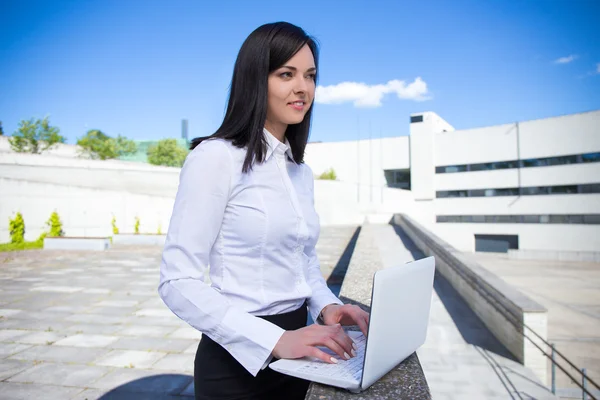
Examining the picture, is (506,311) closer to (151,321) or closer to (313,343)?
(151,321)

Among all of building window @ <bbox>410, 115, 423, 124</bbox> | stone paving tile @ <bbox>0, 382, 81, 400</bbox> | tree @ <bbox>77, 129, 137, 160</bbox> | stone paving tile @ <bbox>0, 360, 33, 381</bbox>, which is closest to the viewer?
stone paving tile @ <bbox>0, 382, 81, 400</bbox>

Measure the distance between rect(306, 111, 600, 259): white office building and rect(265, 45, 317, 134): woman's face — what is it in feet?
77.1

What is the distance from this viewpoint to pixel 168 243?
3.26ft

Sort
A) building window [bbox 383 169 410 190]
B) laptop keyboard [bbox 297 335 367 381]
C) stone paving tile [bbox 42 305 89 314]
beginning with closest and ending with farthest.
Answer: laptop keyboard [bbox 297 335 367 381], stone paving tile [bbox 42 305 89 314], building window [bbox 383 169 410 190]

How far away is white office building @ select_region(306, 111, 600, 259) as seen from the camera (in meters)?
28.3

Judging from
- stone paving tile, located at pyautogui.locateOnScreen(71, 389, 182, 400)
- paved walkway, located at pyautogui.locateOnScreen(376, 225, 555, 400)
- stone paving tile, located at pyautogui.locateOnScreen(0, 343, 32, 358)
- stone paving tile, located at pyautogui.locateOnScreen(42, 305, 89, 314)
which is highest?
stone paving tile, located at pyautogui.locateOnScreen(71, 389, 182, 400)

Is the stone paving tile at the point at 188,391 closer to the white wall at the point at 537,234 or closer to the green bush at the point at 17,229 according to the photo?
the green bush at the point at 17,229

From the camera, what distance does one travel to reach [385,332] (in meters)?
0.90

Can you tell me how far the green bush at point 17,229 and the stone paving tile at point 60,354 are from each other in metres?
12.6

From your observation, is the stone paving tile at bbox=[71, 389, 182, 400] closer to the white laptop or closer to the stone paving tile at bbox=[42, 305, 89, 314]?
the white laptop

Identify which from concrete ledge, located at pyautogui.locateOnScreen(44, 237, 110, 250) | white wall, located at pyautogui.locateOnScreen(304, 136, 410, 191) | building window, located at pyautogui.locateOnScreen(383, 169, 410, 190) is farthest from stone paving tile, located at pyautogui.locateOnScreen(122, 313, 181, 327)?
building window, located at pyautogui.locateOnScreen(383, 169, 410, 190)

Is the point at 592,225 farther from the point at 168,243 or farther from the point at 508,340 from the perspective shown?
the point at 168,243

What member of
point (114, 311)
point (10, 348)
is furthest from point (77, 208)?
point (10, 348)

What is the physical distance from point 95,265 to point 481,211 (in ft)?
100
